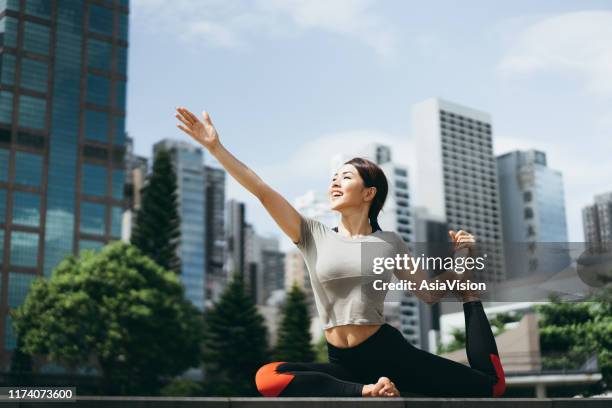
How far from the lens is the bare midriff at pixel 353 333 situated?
15.4 feet

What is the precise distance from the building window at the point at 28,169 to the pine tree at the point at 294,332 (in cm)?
3336

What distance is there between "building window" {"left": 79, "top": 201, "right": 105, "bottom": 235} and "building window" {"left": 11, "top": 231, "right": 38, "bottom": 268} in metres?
5.02

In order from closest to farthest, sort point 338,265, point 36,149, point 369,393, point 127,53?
point 369,393
point 338,265
point 36,149
point 127,53

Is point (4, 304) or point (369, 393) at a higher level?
point (4, 304)

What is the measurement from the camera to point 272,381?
4.59m

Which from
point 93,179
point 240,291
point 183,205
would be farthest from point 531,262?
point 183,205

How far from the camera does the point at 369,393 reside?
4.38 metres

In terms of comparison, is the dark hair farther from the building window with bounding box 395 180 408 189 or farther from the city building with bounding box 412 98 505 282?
the city building with bounding box 412 98 505 282

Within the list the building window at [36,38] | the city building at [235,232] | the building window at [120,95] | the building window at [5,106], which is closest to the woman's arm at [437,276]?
the building window at [5,106]

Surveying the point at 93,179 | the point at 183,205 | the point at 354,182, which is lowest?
the point at 354,182

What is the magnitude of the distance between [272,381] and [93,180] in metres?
73.3

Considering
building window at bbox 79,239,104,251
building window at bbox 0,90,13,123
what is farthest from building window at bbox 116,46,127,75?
building window at bbox 79,239,104,251

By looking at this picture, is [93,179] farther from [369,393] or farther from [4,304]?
[369,393]

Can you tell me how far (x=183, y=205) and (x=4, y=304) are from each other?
6865 centimetres
